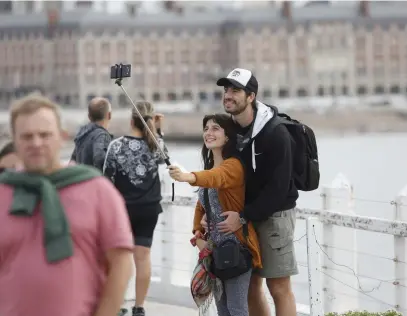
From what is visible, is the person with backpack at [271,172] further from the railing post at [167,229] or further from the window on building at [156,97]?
the window on building at [156,97]

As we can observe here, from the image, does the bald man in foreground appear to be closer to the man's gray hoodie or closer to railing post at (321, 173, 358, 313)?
the man's gray hoodie

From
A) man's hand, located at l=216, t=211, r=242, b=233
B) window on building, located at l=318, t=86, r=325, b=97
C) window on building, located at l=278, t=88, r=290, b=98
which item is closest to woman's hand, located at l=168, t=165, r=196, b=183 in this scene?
man's hand, located at l=216, t=211, r=242, b=233

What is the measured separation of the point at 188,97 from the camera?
95.8 metres

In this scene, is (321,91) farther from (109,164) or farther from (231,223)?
(231,223)

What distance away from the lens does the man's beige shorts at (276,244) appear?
4.15 metres

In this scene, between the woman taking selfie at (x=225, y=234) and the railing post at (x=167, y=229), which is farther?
the railing post at (x=167, y=229)

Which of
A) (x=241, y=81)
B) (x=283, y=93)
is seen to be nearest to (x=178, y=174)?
(x=241, y=81)

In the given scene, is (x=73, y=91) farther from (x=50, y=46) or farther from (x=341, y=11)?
(x=341, y=11)

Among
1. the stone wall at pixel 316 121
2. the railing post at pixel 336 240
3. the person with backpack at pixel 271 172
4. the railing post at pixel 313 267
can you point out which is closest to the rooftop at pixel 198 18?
the stone wall at pixel 316 121

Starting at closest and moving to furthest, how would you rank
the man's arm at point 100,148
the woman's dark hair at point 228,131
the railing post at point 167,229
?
the woman's dark hair at point 228,131 → the man's arm at point 100,148 → the railing post at point 167,229

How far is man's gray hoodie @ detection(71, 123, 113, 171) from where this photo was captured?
211 inches

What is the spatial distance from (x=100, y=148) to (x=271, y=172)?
1.49 metres

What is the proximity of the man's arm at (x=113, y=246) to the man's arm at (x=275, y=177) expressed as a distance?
1604 millimetres

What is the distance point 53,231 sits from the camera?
2.37m
